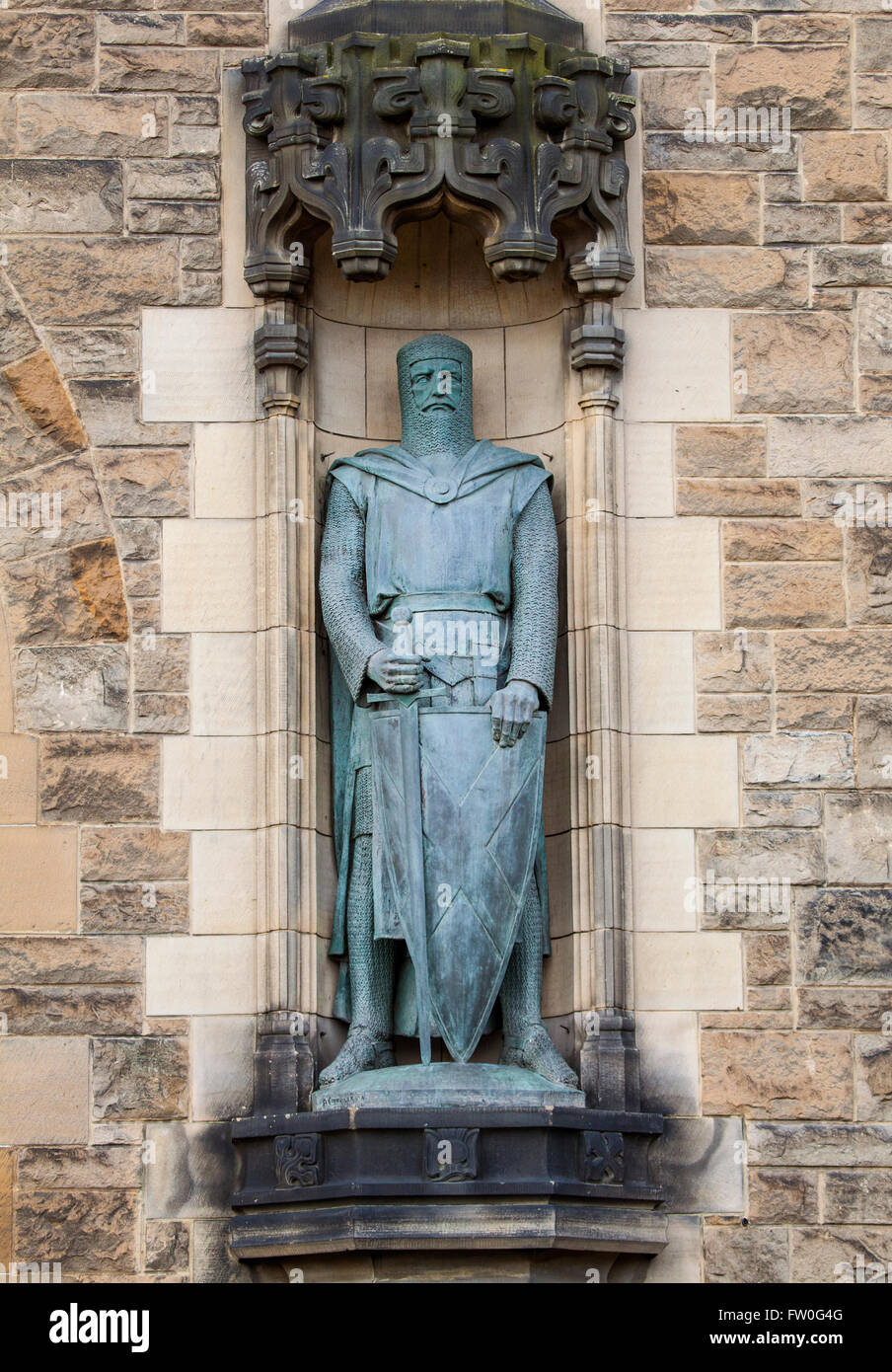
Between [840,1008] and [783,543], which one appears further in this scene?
[783,543]

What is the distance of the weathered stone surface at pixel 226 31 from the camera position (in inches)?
463

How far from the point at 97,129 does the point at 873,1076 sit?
4852 mm

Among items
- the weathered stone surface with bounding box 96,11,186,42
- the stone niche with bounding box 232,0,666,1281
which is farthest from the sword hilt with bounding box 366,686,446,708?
the weathered stone surface with bounding box 96,11,186,42

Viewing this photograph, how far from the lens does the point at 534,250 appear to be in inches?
447

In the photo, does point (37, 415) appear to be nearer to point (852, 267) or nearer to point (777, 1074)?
point (852, 267)

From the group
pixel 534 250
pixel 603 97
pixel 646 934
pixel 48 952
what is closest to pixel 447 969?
pixel 646 934

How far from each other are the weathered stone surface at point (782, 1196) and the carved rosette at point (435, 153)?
3.32 m

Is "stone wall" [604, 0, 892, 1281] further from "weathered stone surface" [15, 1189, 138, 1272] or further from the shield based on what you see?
"weathered stone surface" [15, 1189, 138, 1272]

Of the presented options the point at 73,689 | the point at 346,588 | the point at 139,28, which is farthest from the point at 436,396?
the point at 139,28

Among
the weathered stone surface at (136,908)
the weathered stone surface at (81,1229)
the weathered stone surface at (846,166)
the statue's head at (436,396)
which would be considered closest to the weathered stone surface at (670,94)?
the weathered stone surface at (846,166)

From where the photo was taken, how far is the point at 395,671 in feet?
36.0

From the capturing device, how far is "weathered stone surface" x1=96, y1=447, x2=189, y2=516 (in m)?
11.4

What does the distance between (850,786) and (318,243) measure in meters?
3.07

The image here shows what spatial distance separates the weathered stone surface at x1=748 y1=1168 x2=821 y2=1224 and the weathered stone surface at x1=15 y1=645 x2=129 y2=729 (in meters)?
2.99
